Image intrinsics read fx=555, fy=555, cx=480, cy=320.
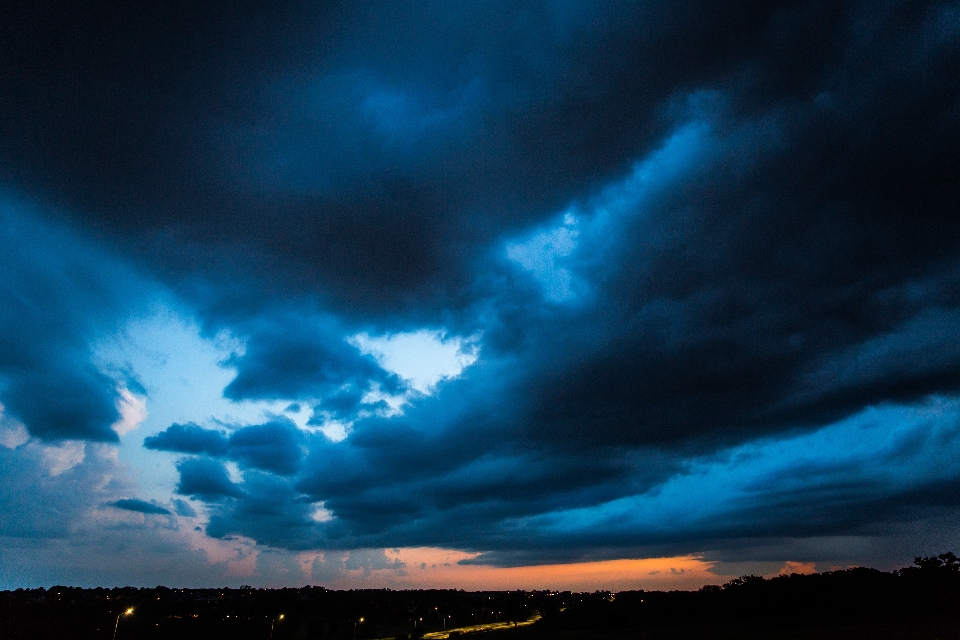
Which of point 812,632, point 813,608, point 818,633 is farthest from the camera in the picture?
point 813,608

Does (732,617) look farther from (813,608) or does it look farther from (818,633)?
(818,633)

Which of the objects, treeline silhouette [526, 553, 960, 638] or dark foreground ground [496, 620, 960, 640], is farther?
treeline silhouette [526, 553, 960, 638]

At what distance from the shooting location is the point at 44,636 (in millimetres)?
146625

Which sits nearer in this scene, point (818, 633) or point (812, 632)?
point (818, 633)

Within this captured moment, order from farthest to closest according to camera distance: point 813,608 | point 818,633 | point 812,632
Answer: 1. point 813,608
2. point 812,632
3. point 818,633

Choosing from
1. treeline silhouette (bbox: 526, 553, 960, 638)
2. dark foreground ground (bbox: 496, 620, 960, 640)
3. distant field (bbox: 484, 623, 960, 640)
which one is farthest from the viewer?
treeline silhouette (bbox: 526, 553, 960, 638)

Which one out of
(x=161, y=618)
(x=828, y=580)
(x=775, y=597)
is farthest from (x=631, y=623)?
(x=161, y=618)

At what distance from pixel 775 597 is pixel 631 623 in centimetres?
4595

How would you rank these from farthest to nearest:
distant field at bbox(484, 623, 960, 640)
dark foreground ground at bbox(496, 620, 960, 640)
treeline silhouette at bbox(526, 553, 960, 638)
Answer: treeline silhouette at bbox(526, 553, 960, 638) < dark foreground ground at bbox(496, 620, 960, 640) < distant field at bbox(484, 623, 960, 640)

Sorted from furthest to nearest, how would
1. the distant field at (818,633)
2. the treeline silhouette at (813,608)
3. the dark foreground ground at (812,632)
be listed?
the treeline silhouette at (813,608), the dark foreground ground at (812,632), the distant field at (818,633)

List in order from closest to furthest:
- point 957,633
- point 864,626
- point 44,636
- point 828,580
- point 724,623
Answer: point 957,633
point 864,626
point 44,636
point 724,623
point 828,580

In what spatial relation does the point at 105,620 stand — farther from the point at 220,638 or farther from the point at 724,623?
the point at 724,623

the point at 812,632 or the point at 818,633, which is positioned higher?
the point at 818,633

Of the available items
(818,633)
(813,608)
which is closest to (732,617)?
(813,608)
